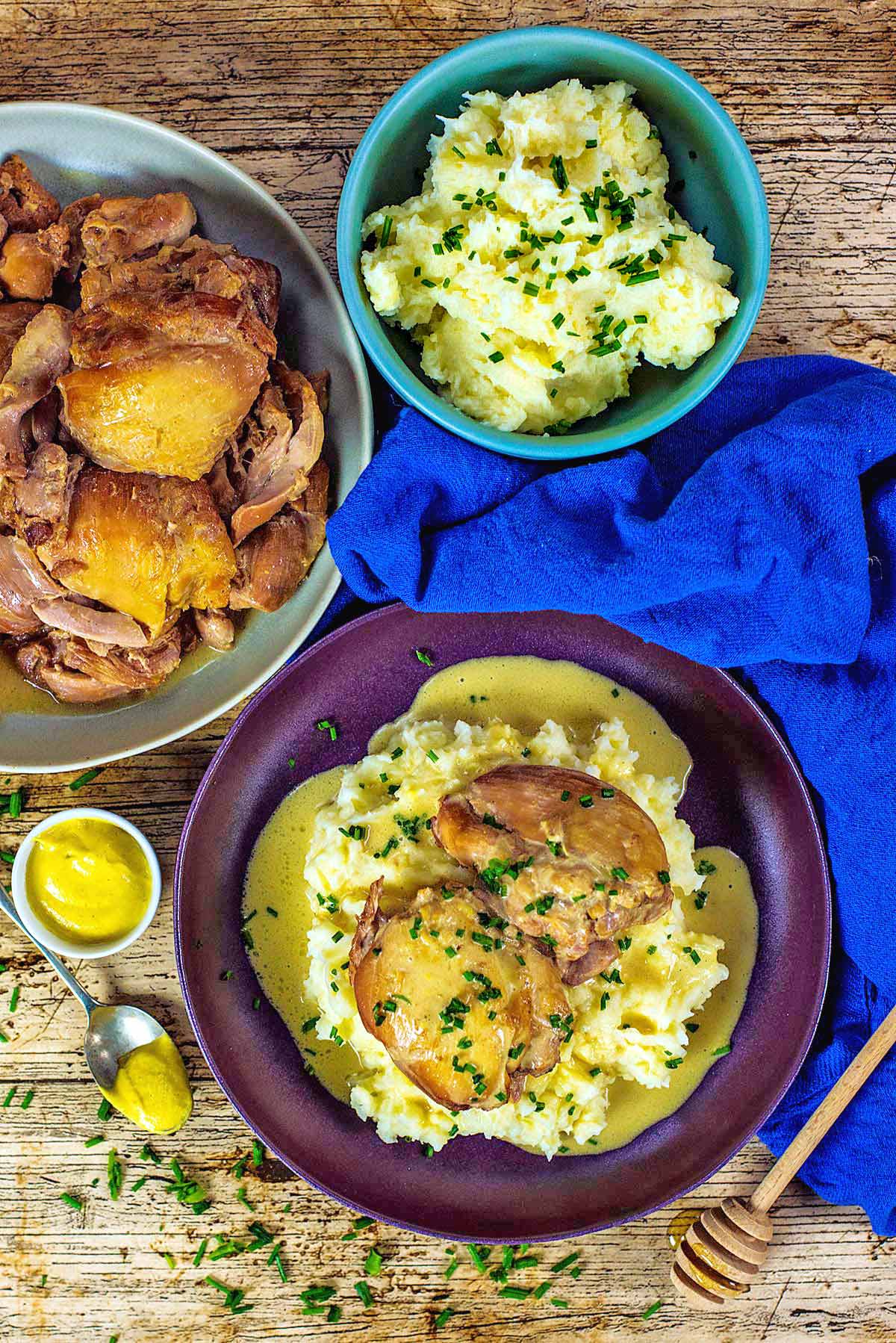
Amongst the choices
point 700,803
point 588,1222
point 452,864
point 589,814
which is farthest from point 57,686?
point 588,1222

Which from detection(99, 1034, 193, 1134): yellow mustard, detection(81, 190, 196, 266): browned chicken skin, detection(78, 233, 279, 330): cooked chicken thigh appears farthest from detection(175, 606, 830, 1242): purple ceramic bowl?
detection(81, 190, 196, 266): browned chicken skin

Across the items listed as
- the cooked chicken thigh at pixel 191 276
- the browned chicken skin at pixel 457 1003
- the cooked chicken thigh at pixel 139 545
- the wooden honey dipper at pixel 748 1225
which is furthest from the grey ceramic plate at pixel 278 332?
the wooden honey dipper at pixel 748 1225

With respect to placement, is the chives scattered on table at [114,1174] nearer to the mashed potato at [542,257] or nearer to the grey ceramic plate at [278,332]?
the grey ceramic plate at [278,332]

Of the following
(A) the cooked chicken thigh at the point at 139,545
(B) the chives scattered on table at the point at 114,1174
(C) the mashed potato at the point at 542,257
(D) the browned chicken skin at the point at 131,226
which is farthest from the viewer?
(B) the chives scattered on table at the point at 114,1174

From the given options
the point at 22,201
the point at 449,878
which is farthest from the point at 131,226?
the point at 449,878

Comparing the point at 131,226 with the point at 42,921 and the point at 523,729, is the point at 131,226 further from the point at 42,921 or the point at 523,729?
the point at 42,921

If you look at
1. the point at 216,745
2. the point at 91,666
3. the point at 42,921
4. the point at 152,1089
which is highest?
the point at 91,666

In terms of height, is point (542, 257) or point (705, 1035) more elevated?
point (542, 257)
